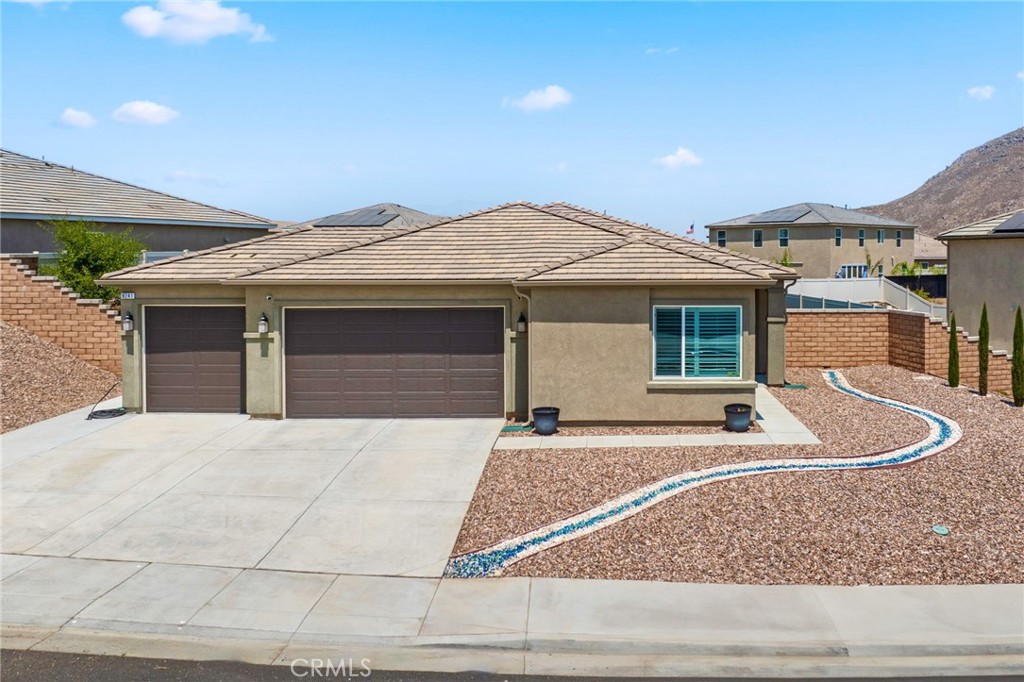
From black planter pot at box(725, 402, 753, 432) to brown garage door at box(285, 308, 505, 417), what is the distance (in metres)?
4.38

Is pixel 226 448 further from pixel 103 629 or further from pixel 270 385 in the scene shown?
pixel 103 629

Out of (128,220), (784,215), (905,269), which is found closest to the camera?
(128,220)

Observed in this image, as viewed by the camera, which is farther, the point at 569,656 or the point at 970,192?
the point at 970,192

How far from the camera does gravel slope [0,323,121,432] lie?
17.6m

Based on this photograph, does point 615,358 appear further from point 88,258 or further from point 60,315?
point 88,258

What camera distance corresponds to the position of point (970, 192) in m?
122

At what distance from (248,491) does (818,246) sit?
49.9 meters

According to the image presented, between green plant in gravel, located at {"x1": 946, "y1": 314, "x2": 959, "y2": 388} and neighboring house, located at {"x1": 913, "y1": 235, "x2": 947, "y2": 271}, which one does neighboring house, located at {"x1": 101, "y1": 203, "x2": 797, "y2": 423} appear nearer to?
green plant in gravel, located at {"x1": 946, "y1": 314, "x2": 959, "y2": 388}

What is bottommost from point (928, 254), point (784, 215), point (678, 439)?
point (678, 439)

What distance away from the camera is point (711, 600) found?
902cm

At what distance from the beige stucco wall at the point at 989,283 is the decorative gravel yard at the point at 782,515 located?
10.4 meters

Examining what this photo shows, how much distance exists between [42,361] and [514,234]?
36.0 feet

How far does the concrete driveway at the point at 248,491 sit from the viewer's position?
10.7 meters
